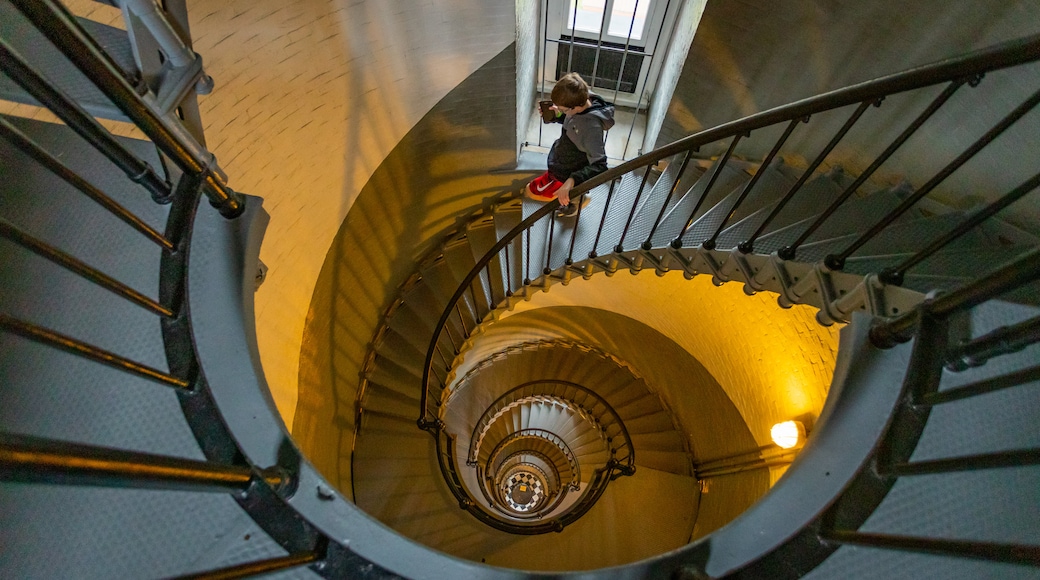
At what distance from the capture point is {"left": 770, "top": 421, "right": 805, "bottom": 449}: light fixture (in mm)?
4355

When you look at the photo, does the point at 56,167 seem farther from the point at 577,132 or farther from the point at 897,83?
the point at 577,132

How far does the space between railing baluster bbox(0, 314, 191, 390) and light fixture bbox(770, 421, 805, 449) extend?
4.60 m

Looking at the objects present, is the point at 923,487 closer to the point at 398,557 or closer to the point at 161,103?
the point at 398,557

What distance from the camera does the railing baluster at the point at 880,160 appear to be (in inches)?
66.2

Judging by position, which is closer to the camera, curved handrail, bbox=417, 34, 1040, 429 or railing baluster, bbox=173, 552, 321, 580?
railing baluster, bbox=173, 552, 321, 580

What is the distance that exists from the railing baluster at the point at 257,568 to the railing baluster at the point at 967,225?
7.79ft

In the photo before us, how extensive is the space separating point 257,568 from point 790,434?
4.42m

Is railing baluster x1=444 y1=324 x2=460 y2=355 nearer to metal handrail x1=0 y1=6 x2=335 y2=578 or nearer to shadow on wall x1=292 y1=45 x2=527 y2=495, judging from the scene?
shadow on wall x1=292 y1=45 x2=527 y2=495

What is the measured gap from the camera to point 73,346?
1.07 m

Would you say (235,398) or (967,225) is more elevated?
(967,225)

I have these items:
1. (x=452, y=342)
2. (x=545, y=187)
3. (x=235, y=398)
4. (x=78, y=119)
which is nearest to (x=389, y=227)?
(x=452, y=342)

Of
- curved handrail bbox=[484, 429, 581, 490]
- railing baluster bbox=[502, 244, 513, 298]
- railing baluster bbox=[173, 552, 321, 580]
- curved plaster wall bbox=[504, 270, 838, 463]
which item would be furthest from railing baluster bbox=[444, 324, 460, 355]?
curved handrail bbox=[484, 429, 581, 490]

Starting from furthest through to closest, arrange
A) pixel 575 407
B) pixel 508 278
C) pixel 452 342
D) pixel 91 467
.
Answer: pixel 575 407 < pixel 452 342 < pixel 508 278 < pixel 91 467

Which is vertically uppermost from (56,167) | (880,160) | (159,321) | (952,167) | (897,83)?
(897,83)
